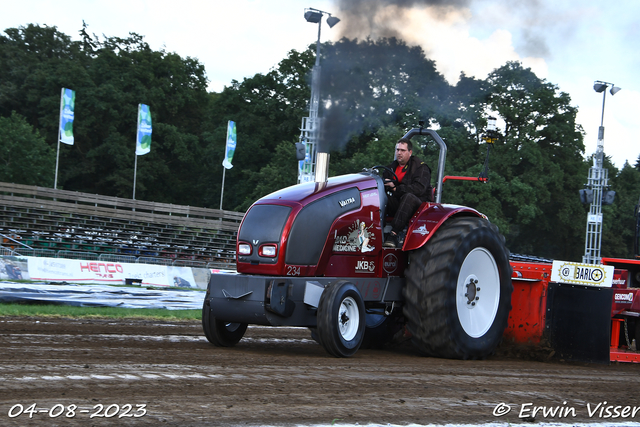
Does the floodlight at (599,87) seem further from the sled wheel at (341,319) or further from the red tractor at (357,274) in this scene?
the sled wheel at (341,319)

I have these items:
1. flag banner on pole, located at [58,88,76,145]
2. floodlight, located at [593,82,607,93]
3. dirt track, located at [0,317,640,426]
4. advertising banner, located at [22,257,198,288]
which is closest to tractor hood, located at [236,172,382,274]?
dirt track, located at [0,317,640,426]

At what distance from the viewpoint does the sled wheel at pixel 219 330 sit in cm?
736

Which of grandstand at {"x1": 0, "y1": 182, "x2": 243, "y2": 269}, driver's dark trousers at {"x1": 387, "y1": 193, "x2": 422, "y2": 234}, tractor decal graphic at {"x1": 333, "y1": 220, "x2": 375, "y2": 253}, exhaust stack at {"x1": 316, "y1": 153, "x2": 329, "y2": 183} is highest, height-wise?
exhaust stack at {"x1": 316, "y1": 153, "x2": 329, "y2": 183}

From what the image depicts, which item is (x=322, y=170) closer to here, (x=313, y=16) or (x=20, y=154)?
(x=313, y=16)

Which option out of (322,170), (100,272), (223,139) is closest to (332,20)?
(322,170)

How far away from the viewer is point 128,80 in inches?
2032

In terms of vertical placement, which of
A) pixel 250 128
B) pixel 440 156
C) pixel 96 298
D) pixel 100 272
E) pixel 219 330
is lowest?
pixel 100 272

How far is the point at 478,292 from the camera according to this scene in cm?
789

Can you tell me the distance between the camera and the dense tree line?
43969 millimetres

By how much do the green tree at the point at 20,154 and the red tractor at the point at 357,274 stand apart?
42.0 m

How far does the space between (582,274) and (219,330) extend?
3.97 meters

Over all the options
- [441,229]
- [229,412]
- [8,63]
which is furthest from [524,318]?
[8,63]

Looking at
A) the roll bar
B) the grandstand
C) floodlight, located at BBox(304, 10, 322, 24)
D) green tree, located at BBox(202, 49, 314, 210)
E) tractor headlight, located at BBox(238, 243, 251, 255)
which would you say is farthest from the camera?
green tree, located at BBox(202, 49, 314, 210)

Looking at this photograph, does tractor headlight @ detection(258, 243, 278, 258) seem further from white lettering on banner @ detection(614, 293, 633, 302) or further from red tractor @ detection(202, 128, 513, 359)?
white lettering on banner @ detection(614, 293, 633, 302)
